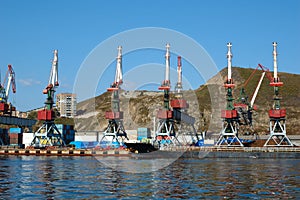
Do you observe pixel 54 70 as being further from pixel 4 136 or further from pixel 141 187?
pixel 141 187

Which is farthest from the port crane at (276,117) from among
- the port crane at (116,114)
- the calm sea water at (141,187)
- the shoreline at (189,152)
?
the calm sea water at (141,187)

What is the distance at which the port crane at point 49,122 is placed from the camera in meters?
171

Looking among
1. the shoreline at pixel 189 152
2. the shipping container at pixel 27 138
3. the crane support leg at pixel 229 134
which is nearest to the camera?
the shoreline at pixel 189 152

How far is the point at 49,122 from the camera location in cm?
17425

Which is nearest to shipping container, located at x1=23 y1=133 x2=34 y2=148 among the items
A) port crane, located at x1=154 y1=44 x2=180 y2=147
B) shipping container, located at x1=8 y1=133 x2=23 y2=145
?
shipping container, located at x1=8 y1=133 x2=23 y2=145

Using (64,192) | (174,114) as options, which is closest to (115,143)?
(174,114)

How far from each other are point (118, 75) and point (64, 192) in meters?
142

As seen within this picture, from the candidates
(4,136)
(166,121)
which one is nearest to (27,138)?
(4,136)

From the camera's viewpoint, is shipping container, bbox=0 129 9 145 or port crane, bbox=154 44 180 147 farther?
shipping container, bbox=0 129 9 145

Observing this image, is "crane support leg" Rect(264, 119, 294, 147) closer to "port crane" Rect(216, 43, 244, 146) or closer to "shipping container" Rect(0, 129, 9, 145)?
"port crane" Rect(216, 43, 244, 146)

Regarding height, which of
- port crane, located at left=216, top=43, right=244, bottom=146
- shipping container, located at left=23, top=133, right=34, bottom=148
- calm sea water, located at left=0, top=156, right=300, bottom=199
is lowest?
calm sea water, located at left=0, top=156, right=300, bottom=199

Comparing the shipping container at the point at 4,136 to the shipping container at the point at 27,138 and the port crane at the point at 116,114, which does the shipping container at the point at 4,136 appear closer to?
the shipping container at the point at 27,138

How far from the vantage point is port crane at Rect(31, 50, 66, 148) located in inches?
6737

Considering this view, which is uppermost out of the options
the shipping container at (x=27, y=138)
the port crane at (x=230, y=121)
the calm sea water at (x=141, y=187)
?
the port crane at (x=230, y=121)
